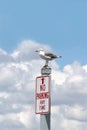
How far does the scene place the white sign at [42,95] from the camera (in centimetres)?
2955

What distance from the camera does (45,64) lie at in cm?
2997

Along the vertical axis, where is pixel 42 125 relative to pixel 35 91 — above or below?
below

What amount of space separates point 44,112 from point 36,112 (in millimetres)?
551

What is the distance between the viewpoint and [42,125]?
29.5 meters

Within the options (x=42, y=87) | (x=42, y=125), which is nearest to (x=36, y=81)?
(x=42, y=87)

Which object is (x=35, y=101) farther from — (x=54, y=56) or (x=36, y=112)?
(x=54, y=56)

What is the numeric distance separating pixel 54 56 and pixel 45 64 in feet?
2.81

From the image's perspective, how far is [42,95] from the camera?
97.8 ft

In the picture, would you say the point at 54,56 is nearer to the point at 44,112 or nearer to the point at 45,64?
the point at 45,64

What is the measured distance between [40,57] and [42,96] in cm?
206

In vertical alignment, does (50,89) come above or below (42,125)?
above

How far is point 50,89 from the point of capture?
97.1 feet

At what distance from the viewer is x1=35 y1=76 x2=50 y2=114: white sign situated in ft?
96.9

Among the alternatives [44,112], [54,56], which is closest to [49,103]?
[44,112]
